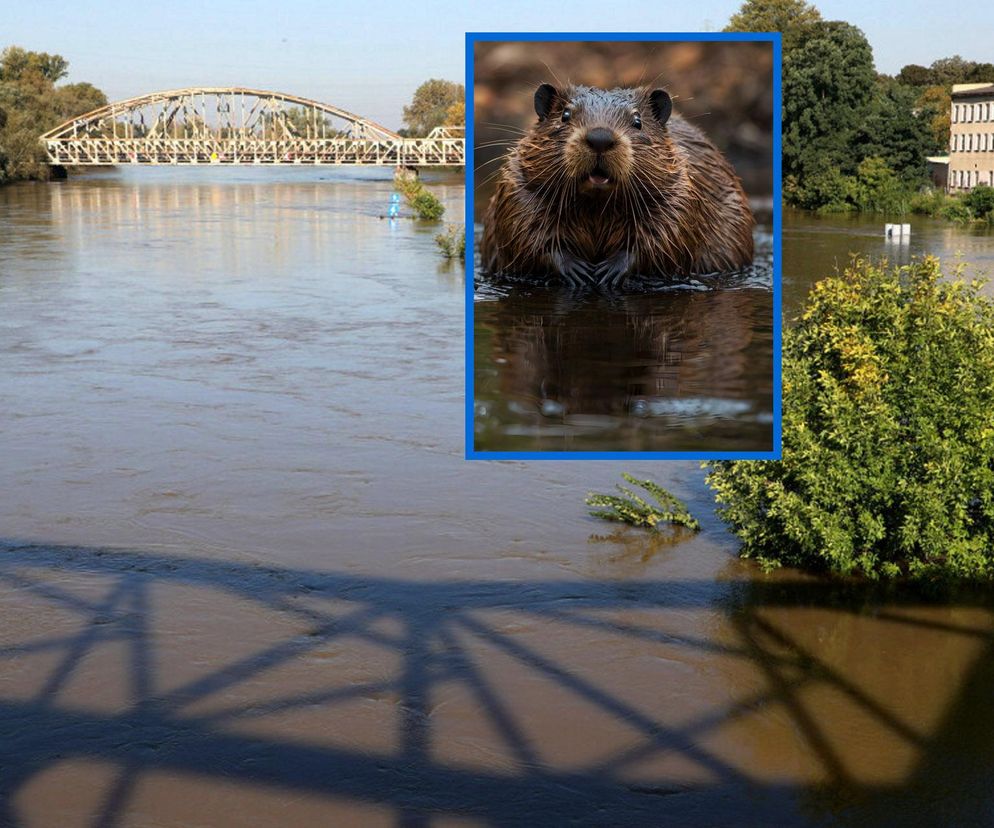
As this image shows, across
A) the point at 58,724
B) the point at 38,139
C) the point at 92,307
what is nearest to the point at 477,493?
the point at 58,724

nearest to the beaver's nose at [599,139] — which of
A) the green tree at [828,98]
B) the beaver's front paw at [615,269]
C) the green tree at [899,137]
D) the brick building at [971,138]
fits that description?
the beaver's front paw at [615,269]

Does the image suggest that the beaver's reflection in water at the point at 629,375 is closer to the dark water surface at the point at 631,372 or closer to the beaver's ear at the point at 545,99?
the dark water surface at the point at 631,372

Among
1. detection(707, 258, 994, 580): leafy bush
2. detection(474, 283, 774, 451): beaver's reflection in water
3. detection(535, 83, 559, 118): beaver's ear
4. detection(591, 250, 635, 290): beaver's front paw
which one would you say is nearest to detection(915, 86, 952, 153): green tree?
detection(707, 258, 994, 580): leafy bush

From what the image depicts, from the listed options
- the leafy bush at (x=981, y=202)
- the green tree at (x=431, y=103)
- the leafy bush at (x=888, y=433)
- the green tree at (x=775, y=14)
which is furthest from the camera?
the green tree at (x=431, y=103)

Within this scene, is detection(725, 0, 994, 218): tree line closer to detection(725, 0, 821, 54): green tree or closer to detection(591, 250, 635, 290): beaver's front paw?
detection(725, 0, 821, 54): green tree

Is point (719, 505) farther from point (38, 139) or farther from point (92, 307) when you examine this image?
A: point (38, 139)

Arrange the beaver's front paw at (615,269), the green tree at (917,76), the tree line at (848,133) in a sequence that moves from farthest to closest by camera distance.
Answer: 1. the green tree at (917,76)
2. the tree line at (848,133)
3. the beaver's front paw at (615,269)
